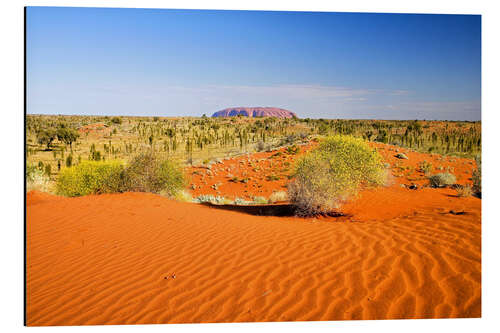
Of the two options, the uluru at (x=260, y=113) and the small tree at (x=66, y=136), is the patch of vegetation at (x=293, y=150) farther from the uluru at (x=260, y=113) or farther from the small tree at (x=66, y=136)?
the uluru at (x=260, y=113)

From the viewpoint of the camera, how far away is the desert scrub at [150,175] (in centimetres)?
1091

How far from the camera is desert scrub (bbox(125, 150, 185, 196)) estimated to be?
35.8ft

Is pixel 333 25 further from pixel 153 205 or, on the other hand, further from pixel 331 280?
pixel 153 205

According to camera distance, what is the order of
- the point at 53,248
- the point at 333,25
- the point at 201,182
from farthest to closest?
1. the point at 201,182
2. the point at 333,25
3. the point at 53,248

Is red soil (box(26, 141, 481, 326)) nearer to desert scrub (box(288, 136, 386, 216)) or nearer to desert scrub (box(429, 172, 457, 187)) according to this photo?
desert scrub (box(288, 136, 386, 216))

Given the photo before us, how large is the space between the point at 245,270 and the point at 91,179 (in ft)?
26.8

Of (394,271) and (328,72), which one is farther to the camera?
(328,72)

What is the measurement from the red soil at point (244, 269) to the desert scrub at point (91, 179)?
3.38 meters

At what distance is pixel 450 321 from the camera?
3924 mm

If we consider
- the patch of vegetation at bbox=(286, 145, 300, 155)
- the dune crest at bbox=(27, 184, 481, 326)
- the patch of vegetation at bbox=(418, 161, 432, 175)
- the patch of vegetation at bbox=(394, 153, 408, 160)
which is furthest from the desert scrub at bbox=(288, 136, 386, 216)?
the patch of vegetation at bbox=(286, 145, 300, 155)

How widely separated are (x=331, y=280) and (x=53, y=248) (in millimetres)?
4364

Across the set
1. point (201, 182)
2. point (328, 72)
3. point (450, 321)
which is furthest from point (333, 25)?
point (201, 182)

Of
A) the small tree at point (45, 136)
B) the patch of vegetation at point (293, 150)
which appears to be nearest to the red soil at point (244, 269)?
the patch of vegetation at point (293, 150)

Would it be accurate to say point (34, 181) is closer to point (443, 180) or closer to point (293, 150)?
point (293, 150)
